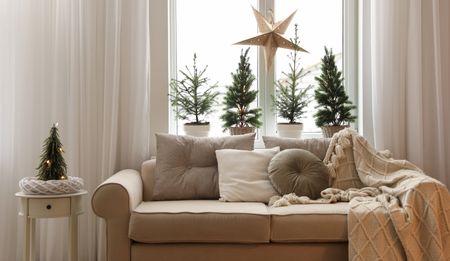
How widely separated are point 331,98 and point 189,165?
1229 millimetres

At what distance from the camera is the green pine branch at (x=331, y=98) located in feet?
13.7

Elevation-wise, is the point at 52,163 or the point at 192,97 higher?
the point at 192,97

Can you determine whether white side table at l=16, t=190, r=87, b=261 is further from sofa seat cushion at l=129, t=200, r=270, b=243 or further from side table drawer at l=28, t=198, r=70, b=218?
sofa seat cushion at l=129, t=200, r=270, b=243

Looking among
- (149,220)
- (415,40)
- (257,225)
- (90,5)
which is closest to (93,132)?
(90,5)

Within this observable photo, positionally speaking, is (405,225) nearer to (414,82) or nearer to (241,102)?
(414,82)

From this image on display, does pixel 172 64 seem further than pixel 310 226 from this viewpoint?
Yes

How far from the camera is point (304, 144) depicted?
Answer: 3.86 m

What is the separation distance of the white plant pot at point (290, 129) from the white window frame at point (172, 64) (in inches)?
8.2

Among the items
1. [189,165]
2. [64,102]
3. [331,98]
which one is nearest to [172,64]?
[64,102]

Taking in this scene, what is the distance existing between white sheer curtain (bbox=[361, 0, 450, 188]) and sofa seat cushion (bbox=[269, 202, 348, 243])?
1.29 metres

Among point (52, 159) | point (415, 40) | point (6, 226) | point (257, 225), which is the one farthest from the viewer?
point (415, 40)

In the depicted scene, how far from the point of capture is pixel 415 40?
4094 mm

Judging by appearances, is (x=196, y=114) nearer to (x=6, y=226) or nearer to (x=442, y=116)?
(x=6, y=226)

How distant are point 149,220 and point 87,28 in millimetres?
1606
